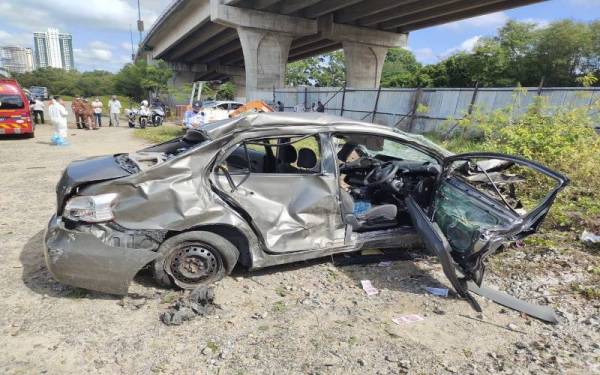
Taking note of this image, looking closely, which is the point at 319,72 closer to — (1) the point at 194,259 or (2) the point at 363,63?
(2) the point at 363,63

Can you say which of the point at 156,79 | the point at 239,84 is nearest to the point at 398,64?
the point at 239,84

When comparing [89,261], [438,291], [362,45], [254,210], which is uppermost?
[362,45]

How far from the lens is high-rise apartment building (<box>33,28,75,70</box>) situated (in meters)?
144

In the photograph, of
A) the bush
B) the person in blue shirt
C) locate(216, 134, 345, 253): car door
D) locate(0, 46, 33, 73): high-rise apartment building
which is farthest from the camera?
locate(0, 46, 33, 73): high-rise apartment building

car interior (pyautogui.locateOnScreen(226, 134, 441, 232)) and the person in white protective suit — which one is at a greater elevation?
car interior (pyautogui.locateOnScreen(226, 134, 441, 232))

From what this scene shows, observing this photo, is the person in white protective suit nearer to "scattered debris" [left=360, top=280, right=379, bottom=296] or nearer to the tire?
the tire

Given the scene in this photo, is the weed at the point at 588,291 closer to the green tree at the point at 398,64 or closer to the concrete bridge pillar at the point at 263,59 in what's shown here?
the concrete bridge pillar at the point at 263,59

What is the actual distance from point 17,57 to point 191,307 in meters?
170

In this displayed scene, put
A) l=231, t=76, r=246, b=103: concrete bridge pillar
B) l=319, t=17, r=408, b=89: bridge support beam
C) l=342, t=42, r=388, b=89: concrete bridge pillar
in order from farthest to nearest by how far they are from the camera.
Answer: l=231, t=76, r=246, b=103: concrete bridge pillar
l=342, t=42, r=388, b=89: concrete bridge pillar
l=319, t=17, r=408, b=89: bridge support beam

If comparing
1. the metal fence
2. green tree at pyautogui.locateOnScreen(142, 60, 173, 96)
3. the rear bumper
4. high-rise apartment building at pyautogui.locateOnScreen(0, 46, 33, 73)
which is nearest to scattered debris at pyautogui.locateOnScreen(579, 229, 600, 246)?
the rear bumper

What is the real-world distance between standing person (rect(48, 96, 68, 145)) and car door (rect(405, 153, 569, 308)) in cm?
1266

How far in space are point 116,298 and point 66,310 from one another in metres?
0.36

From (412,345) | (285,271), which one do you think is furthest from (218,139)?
(412,345)

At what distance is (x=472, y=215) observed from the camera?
3590 mm
